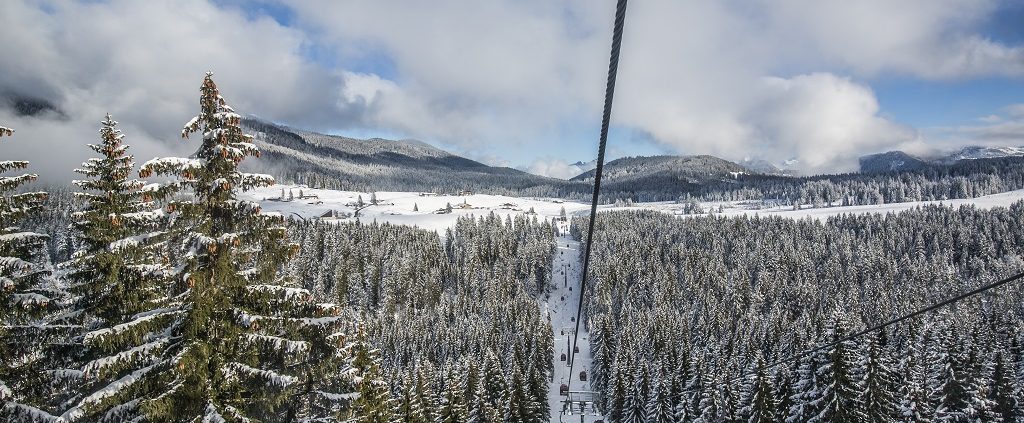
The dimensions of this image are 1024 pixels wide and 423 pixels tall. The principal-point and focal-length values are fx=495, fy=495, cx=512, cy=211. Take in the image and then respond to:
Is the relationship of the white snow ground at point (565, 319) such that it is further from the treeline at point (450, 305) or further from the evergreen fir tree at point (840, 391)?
the evergreen fir tree at point (840, 391)

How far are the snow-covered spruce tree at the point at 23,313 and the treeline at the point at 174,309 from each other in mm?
30

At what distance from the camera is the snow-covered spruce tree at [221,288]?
30.5ft

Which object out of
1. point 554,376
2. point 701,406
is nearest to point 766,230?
point 554,376

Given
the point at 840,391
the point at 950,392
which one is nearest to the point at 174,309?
the point at 840,391

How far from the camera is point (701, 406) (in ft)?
116

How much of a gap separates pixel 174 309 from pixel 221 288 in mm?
912

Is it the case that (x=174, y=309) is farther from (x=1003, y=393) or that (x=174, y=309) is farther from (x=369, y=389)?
(x=1003, y=393)

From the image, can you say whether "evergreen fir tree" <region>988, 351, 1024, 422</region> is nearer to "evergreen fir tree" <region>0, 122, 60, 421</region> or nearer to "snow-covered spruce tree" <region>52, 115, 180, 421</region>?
"snow-covered spruce tree" <region>52, 115, 180, 421</region>

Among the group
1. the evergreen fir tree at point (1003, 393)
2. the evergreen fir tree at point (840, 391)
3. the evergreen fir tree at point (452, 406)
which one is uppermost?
the evergreen fir tree at point (840, 391)

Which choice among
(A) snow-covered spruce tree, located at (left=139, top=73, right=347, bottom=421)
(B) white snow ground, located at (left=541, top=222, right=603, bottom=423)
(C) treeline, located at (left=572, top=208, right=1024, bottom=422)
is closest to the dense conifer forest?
(A) snow-covered spruce tree, located at (left=139, top=73, right=347, bottom=421)

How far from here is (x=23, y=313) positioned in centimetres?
1098

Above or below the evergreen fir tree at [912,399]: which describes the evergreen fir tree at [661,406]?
below

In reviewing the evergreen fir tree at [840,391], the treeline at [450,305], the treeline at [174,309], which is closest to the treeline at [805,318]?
the evergreen fir tree at [840,391]

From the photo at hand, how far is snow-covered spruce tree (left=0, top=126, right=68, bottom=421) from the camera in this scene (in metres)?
10.7
